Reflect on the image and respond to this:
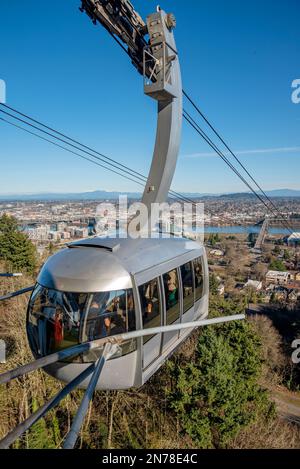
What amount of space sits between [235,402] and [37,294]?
14.0 metres

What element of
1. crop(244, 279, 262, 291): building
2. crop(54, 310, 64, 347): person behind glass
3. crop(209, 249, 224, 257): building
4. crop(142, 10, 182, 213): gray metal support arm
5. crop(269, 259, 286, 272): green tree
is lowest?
crop(244, 279, 262, 291): building

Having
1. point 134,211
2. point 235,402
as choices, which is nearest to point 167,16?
point 134,211

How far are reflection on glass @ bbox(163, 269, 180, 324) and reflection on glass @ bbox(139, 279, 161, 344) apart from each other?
0.34 metres

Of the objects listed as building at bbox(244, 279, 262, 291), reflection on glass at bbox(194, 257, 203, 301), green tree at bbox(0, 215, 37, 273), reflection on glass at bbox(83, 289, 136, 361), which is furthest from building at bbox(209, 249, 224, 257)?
reflection on glass at bbox(83, 289, 136, 361)

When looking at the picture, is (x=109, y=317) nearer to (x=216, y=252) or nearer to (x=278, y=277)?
(x=278, y=277)

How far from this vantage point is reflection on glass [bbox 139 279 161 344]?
4758 mm

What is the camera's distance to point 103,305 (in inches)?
172

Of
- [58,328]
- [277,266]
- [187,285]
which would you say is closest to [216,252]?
[277,266]

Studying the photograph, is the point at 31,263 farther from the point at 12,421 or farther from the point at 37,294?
the point at 37,294

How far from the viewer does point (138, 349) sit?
4.61 metres

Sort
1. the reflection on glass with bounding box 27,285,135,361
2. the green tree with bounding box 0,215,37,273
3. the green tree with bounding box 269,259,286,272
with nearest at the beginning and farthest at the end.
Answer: the reflection on glass with bounding box 27,285,135,361
the green tree with bounding box 0,215,37,273
the green tree with bounding box 269,259,286,272

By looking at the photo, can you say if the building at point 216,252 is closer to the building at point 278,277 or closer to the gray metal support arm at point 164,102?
the building at point 278,277

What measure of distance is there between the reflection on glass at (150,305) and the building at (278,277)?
46.4m

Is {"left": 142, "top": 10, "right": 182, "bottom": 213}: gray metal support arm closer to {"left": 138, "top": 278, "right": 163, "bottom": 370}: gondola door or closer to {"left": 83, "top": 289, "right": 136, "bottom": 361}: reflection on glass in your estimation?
{"left": 138, "top": 278, "right": 163, "bottom": 370}: gondola door
